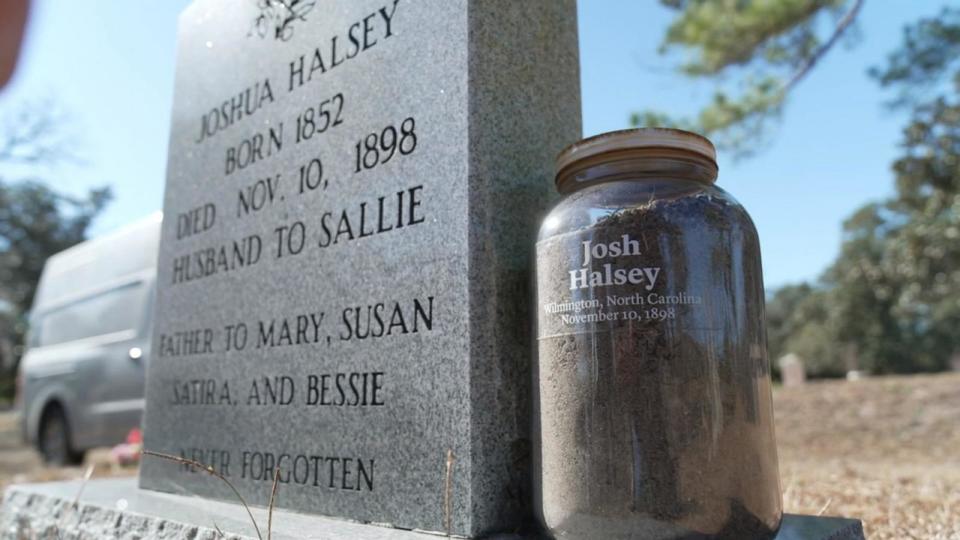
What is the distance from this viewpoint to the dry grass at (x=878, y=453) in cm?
273

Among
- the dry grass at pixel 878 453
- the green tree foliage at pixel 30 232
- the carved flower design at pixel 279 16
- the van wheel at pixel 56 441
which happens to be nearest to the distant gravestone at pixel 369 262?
the carved flower design at pixel 279 16

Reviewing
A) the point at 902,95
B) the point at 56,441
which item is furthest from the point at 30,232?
the point at 902,95

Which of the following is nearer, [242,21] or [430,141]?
[430,141]

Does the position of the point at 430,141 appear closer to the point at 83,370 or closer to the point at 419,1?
the point at 419,1

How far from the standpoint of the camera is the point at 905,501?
3.05m

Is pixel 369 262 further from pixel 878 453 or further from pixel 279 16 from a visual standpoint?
pixel 878 453

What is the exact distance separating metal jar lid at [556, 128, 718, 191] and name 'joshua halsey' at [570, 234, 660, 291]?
0.25 metres

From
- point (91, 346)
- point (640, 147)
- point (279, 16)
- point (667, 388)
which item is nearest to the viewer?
point (667, 388)

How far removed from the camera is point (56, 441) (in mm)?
8047

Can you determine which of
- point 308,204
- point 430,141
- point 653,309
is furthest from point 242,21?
point 653,309

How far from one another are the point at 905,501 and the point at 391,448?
8.06ft

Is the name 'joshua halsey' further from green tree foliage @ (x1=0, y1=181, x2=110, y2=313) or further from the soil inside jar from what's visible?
green tree foliage @ (x1=0, y1=181, x2=110, y2=313)

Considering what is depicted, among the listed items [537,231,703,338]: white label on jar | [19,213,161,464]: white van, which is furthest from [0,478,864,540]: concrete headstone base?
[19,213,161,464]: white van

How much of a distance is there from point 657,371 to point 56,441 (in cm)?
864
